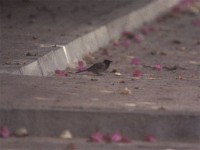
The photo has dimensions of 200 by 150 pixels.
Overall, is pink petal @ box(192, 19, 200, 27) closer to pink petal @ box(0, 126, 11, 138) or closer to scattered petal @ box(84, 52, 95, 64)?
scattered petal @ box(84, 52, 95, 64)

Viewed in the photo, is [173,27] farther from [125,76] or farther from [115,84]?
[115,84]

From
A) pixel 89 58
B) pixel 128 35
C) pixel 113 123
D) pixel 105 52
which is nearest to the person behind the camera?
pixel 113 123

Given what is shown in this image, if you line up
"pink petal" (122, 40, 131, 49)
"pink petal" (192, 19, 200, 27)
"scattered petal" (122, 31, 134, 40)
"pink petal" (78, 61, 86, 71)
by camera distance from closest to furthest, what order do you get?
1. "pink petal" (78, 61, 86, 71)
2. "pink petal" (122, 40, 131, 49)
3. "scattered petal" (122, 31, 134, 40)
4. "pink petal" (192, 19, 200, 27)

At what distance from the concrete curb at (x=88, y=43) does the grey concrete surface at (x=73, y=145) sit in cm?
178

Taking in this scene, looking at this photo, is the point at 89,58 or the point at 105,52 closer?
the point at 89,58

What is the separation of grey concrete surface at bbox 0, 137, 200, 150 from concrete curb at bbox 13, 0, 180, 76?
1.78 m

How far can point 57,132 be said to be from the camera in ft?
21.6

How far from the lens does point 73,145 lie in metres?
6.30

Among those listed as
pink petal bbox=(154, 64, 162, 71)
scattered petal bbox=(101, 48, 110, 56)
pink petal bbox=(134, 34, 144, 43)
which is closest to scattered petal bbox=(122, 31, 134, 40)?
pink petal bbox=(134, 34, 144, 43)

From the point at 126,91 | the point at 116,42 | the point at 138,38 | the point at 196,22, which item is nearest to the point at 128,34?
the point at 138,38

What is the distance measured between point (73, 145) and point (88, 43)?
561 cm

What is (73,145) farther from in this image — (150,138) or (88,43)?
(88,43)

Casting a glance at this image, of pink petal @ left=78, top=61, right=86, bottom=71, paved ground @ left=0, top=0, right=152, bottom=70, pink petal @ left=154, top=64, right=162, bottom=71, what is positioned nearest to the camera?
pink petal @ left=78, top=61, right=86, bottom=71

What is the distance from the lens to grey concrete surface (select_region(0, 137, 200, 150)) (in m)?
6.28
